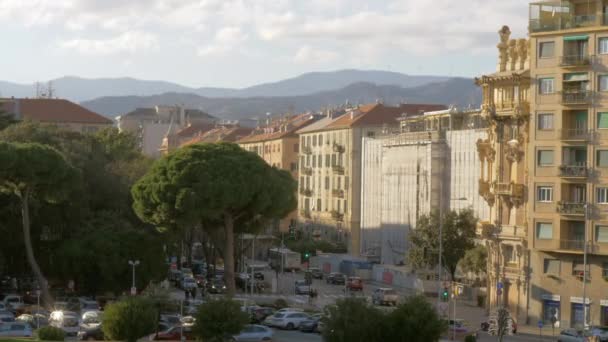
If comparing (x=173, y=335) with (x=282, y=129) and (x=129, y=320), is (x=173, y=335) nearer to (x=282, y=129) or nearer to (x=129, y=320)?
(x=129, y=320)

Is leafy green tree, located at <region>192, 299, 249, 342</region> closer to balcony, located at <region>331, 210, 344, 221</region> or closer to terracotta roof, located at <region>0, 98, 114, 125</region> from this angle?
balcony, located at <region>331, 210, 344, 221</region>

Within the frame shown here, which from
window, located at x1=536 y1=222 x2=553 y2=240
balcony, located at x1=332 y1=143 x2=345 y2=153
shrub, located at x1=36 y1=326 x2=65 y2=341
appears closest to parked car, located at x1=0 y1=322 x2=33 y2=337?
shrub, located at x1=36 y1=326 x2=65 y2=341

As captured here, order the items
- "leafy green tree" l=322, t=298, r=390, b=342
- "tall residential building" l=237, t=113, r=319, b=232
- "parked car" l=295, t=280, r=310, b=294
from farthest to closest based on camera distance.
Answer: "tall residential building" l=237, t=113, r=319, b=232, "parked car" l=295, t=280, r=310, b=294, "leafy green tree" l=322, t=298, r=390, b=342

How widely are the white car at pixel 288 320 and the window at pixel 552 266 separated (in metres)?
16.5

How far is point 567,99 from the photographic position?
245 feet

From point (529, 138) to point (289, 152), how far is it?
9966cm

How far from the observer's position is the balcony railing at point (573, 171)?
73.9 metres

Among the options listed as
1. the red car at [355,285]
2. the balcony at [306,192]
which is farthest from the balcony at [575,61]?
the balcony at [306,192]

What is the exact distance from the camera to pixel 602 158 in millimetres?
73500

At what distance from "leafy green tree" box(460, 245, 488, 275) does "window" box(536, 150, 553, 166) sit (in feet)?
55.2

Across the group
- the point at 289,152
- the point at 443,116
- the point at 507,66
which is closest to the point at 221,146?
the point at 507,66

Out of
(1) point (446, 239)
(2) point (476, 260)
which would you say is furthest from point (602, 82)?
(1) point (446, 239)

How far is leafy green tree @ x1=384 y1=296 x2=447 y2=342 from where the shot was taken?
48562mm

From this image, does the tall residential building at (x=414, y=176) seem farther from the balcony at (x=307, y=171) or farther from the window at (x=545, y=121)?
the window at (x=545, y=121)
